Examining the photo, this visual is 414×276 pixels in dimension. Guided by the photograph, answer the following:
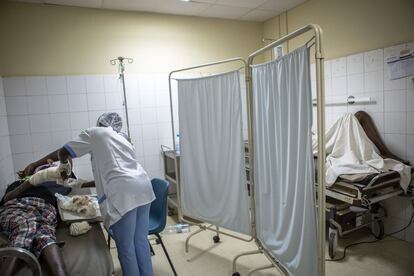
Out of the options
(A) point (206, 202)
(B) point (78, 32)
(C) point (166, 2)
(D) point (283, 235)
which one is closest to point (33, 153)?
(B) point (78, 32)

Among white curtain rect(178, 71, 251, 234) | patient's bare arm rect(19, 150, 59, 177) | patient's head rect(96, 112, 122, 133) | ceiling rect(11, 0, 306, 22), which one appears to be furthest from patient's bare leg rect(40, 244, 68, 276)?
ceiling rect(11, 0, 306, 22)

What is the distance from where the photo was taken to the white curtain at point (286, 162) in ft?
5.07

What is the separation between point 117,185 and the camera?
1.93m

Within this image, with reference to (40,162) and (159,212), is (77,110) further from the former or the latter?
(159,212)

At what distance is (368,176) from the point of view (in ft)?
7.62

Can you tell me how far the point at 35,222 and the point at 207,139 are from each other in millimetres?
1379

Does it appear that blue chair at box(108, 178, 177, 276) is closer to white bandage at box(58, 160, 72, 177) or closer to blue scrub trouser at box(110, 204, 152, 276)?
blue scrub trouser at box(110, 204, 152, 276)

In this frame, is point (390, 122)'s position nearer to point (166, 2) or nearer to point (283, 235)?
point (283, 235)

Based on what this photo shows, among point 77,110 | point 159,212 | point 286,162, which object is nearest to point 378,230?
point 286,162

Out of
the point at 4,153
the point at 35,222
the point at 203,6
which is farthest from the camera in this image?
the point at 203,6

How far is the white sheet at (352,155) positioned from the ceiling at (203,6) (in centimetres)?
170

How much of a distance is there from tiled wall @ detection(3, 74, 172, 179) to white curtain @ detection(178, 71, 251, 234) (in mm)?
1068

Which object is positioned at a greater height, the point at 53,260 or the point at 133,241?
the point at 53,260

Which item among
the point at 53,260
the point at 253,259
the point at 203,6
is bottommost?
the point at 253,259
